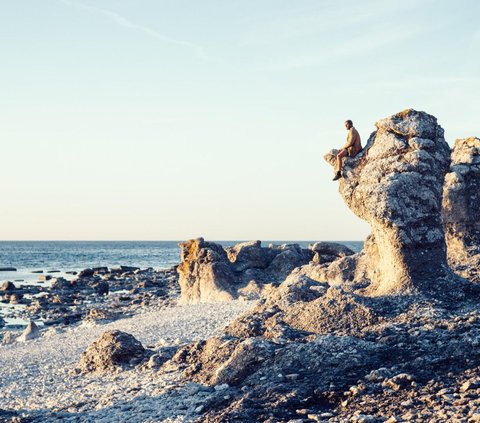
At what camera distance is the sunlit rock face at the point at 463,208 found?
23.3 metres

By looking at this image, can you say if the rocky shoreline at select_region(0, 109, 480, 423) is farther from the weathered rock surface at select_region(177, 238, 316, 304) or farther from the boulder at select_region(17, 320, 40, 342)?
the weathered rock surface at select_region(177, 238, 316, 304)

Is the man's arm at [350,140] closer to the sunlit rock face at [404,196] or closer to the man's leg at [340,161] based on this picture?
the man's leg at [340,161]

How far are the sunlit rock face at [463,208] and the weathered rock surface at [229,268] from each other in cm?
1170

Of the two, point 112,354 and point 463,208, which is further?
point 463,208

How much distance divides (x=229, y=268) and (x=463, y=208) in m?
16.0

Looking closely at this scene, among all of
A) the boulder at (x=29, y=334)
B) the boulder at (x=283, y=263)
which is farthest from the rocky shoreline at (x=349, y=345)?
the boulder at (x=283, y=263)

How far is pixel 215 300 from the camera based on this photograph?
34656mm

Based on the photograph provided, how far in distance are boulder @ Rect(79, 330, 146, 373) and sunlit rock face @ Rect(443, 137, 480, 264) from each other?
11.5 meters

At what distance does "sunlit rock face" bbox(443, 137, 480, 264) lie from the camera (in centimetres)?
2331

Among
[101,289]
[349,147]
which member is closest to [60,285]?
[101,289]

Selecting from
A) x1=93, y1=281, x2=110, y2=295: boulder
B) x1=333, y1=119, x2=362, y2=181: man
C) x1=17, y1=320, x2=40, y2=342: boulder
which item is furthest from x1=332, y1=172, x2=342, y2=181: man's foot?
x1=93, y1=281, x2=110, y2=295: boulder

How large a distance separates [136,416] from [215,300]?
72.1 ft

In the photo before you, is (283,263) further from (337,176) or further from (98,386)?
(98,386)

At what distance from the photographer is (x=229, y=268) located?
36.7 meters
